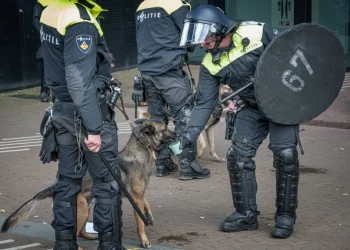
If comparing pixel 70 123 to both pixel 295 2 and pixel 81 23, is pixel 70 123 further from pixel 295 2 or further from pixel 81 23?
pixel 295 2

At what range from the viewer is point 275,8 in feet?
59.0

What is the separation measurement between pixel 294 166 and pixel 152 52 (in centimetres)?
276

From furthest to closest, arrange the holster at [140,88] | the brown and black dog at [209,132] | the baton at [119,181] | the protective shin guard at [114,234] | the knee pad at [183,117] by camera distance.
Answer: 1. the brown and black dog at [209,132]
2. the holster at [140,88]
3. the knee pad at [183,117]
4. the protective shin guard at [114,234]
5. the baton at [119,181]

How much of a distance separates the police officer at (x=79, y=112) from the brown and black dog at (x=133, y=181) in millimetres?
345

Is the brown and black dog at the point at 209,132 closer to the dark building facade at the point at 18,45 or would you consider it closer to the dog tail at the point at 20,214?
the dog tail at the point at 20,214

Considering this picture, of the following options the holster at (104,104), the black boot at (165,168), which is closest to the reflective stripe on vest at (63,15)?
the holster at (104,104)

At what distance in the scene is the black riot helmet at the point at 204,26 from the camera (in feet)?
23.6

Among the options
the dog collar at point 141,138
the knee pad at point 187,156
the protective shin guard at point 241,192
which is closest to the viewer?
the dog collar at point 141,138

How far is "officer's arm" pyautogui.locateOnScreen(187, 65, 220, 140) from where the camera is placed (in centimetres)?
749

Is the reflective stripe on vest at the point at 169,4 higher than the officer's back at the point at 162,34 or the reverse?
higher

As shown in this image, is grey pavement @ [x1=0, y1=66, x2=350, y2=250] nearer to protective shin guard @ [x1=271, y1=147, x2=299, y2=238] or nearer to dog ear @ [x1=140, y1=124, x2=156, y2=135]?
protective shin guard @ [x1=271, y1=147, x2=299, y2=238]

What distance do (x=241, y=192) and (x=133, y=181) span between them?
931 mm

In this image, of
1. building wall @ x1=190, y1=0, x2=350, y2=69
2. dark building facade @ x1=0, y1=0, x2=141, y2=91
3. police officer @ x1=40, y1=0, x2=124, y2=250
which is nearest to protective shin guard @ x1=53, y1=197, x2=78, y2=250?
police officer @ x1=40, y1=0, x2=124, y2=250

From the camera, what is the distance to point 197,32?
23.6ft
